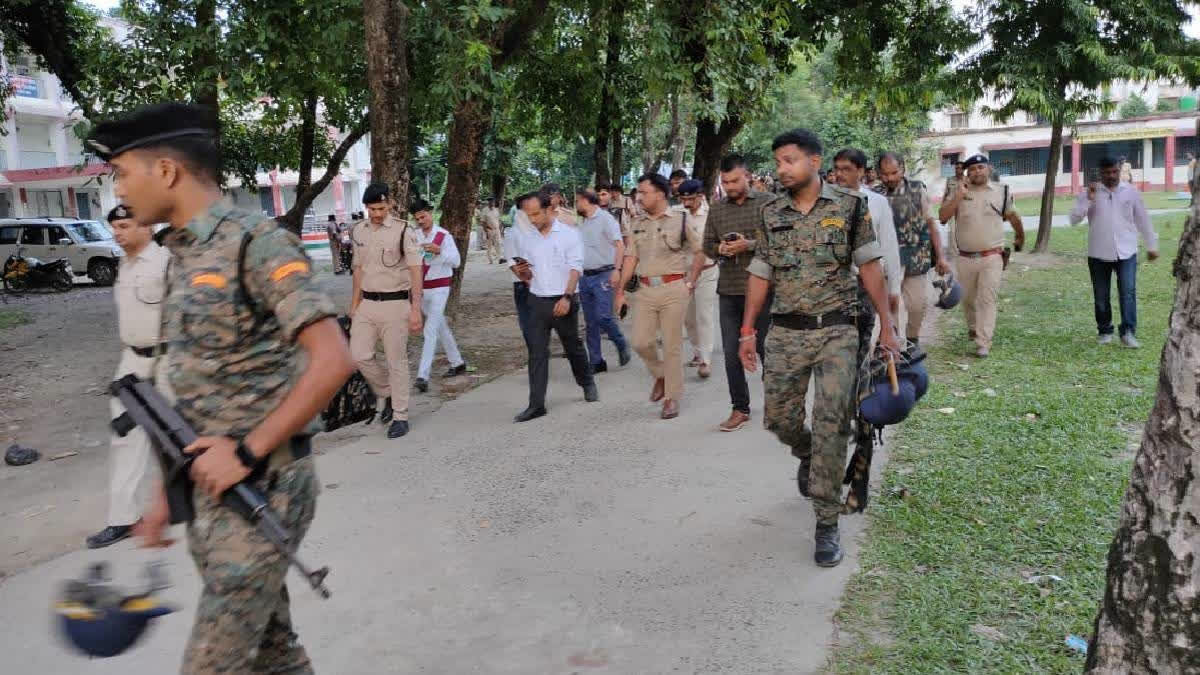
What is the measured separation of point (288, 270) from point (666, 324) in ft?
18.0

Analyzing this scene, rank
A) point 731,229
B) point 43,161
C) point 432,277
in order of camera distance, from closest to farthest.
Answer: point 731,229, point 432,277, point 43,161

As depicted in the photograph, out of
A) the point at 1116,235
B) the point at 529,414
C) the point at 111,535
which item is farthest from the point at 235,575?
the point at 1116,235

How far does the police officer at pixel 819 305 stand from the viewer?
4574 mm

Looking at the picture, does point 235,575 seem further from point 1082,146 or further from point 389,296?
point 1082,146

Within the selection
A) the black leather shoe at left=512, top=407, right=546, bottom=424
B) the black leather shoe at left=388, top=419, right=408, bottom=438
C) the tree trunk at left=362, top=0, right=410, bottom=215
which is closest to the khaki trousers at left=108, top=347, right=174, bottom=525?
the black leather shoe at left=388, top=419, right=408, bottom=438

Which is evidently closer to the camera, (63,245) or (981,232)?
(981,232)

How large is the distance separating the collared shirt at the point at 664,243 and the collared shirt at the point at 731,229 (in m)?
0.52

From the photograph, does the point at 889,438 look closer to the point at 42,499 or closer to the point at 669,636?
the point at 669,636

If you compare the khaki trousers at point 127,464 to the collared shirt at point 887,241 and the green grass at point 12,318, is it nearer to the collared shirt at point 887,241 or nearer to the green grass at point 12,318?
the collared shirt at point 887,241

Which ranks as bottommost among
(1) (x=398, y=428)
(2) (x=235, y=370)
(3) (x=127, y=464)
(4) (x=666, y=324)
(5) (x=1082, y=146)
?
(1) (x=398, y=428)

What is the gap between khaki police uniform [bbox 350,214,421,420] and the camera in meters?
7.53

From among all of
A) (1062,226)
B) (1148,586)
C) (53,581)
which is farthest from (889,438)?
(1062,226)

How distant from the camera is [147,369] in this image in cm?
496

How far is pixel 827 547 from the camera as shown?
455cm
